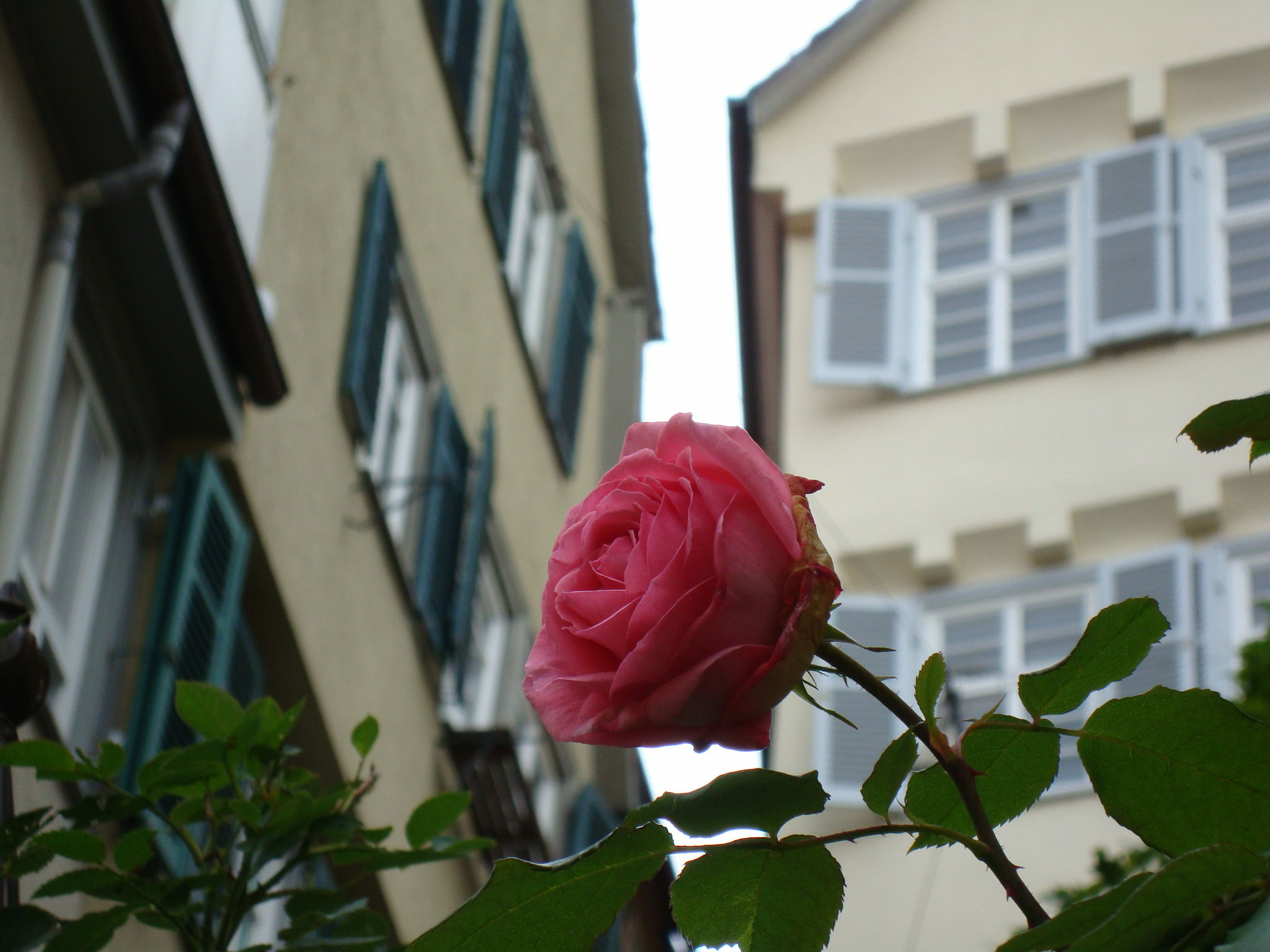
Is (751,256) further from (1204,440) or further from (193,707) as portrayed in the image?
(1204,440)

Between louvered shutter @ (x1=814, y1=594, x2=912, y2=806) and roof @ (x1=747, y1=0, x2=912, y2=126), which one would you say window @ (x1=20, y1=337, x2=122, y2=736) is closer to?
louvered shutter @ (x1=814, y1=594, x2=912, y2=806)

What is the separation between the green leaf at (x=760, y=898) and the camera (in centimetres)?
108

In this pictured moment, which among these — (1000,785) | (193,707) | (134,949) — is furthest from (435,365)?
(1000,785)

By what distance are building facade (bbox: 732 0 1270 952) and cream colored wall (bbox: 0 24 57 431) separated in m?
5.31

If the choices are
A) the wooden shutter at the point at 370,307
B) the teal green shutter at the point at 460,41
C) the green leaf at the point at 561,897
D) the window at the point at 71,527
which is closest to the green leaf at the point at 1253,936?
the green leaf at the point at 561,897

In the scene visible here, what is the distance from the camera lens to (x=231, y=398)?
571cm

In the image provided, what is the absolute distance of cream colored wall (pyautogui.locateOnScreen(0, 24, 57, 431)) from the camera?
14.1 feet

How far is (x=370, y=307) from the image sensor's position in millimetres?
7570

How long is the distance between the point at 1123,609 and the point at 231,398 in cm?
485

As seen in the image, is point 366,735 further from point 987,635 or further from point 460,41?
point 987,635

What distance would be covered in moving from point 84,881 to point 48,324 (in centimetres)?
241

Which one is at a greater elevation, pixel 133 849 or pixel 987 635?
pixel 133 849

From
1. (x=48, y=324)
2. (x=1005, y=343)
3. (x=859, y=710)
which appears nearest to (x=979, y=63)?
(x=1005, y=343)

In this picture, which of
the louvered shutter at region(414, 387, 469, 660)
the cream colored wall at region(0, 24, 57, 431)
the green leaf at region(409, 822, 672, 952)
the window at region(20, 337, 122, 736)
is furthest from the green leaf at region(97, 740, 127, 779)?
the louvered shutter at region(414, 387, 469, 660)
